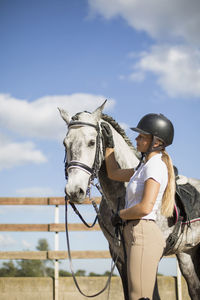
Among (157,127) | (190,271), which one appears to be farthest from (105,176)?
(190,271)

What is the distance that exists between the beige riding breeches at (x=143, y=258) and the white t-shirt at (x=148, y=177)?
11 cm

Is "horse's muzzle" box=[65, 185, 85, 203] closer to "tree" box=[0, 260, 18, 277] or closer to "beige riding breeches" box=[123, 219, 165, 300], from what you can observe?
"beige riding breeches" box=[123, 219, 165, 300]

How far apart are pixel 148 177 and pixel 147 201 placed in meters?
0.17

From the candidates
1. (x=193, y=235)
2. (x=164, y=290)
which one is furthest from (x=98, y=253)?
(x=193, y=235)

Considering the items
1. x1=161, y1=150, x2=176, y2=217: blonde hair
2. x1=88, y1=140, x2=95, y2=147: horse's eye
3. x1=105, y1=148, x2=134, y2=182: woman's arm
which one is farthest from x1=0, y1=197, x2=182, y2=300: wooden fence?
x1=161, y1=150, x2=176, y2=217: blonde hair

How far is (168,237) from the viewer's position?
3920mm

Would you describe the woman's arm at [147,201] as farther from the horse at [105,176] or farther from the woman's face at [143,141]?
the horse at [105,176]

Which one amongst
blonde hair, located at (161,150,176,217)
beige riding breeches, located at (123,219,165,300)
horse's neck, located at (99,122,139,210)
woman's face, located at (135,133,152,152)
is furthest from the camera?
horse's neck, located at (99,122,139,210)

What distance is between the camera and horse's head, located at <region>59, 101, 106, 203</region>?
126 inches

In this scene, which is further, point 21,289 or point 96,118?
point 21,289

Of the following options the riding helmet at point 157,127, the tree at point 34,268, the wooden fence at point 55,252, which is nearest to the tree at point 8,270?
the tree at point 34,268

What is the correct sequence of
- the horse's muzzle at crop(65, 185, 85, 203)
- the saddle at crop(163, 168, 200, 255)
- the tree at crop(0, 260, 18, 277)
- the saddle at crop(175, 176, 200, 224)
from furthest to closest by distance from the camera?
1. the tree at crop(0, 260, 18, 277)
2. the saddle at crop(175, 176, 200, 224)
3. the saddle at crop(163, 168, 200, 255)
4. the horse's muzzle at crop(65, 185, 85, 203)

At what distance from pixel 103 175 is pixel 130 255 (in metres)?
1.38

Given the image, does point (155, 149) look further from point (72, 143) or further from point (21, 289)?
point (21, 289)
